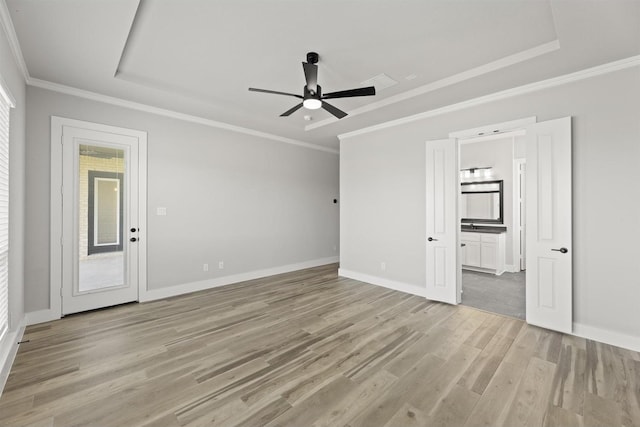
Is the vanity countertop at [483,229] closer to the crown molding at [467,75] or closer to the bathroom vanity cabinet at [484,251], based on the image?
the bathroom vanity cabinet at [484,251]

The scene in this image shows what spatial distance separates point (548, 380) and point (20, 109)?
5.67 meters

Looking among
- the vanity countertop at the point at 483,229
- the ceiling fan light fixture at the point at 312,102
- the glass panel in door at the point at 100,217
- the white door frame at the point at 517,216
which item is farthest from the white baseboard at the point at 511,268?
the glass panel in door at the point at 100,217

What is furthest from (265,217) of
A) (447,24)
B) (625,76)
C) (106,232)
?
(625,76)

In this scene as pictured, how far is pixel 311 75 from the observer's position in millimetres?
2684

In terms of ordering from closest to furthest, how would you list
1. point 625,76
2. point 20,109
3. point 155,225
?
point 625,76 < point 20,109 < point 155,225

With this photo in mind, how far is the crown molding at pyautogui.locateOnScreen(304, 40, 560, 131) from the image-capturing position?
8.74ft

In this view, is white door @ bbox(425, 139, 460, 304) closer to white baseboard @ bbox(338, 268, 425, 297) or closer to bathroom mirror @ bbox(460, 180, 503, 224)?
white baseboard @ bbox(338, 268, 425, 297)

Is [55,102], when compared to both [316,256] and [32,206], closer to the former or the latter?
[32,206]

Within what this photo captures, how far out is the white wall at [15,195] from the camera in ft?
8.37

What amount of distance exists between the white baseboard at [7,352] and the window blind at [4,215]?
114 millimetres

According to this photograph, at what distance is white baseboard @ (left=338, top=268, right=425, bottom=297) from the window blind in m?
4.55

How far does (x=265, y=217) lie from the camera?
563 centimetres

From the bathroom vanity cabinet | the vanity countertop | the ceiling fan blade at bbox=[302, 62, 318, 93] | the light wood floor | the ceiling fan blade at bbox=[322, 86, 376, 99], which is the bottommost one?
the light wood floor

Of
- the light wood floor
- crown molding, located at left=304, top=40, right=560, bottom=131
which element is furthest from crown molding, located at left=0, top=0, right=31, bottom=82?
crown molding, located at left=304, top=40, right=560, bottom=131
